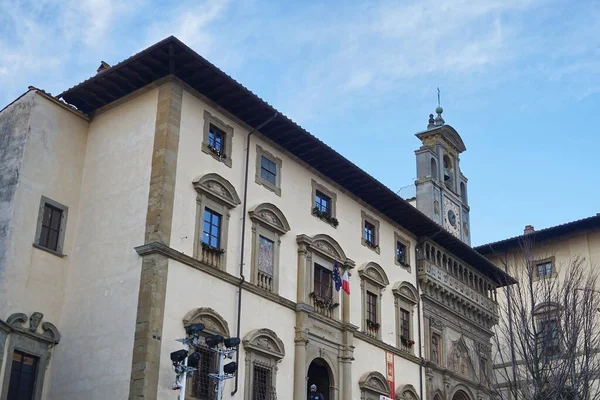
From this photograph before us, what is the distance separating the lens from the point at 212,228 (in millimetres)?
27406

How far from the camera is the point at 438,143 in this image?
157 feet

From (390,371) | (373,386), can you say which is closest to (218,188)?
(373,386)

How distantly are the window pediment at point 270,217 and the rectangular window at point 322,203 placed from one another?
2.91 m

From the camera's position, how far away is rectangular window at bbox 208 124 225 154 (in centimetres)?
2850

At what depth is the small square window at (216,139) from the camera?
28.5m

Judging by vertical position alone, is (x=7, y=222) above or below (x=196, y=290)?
above

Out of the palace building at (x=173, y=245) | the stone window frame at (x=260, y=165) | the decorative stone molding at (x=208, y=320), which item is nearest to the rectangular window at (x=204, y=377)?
the palace building at (x=173, y=245)

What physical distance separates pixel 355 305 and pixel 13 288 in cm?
1327

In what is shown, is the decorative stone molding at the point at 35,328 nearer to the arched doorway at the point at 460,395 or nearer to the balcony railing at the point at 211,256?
the balcony railing at the point at 211,256

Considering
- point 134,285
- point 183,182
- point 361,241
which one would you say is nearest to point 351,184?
point 361,241

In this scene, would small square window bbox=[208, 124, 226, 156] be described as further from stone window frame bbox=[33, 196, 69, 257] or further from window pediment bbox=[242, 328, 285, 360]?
window pediment bbox=[242, 328, 285, 360]

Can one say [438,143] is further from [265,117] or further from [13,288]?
[13,288]

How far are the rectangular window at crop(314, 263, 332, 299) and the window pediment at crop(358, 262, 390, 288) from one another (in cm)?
217

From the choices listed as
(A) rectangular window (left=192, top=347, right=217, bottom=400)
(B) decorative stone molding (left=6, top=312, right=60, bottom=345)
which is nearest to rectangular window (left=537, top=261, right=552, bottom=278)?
(A) rectangular window (left=192, top=347, right=217, bottom=400)
